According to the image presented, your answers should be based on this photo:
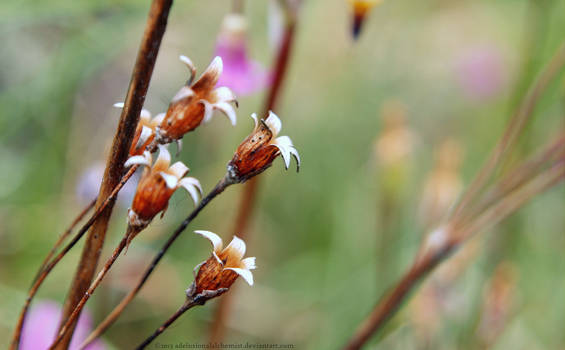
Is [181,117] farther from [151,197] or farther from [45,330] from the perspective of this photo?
[45,330]

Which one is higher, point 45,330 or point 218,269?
point 218,269

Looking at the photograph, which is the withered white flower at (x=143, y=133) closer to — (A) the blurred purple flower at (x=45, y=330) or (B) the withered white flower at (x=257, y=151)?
(B) the withered white flower at (x=257, y=151)

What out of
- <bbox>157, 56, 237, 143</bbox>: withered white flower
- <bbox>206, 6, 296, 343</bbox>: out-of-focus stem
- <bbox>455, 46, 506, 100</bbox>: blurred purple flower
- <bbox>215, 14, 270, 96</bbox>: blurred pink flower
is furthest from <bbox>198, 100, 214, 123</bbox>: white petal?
<bbox>455, 46, 506, 100</bbox>: blurred purple flower

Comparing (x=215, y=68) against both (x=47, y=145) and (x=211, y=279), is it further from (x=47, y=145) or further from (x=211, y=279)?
(x=47, y=145)

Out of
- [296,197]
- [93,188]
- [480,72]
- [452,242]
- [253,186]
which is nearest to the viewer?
[452,242]

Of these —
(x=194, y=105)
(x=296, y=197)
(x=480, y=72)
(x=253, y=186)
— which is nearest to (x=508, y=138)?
(x=253, y=186)

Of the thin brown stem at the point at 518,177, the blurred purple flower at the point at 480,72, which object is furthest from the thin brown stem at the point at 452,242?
the blurred purple flower at the point at 480,72

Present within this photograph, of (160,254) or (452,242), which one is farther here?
(452,242)

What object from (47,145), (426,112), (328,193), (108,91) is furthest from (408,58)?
(47,145)
